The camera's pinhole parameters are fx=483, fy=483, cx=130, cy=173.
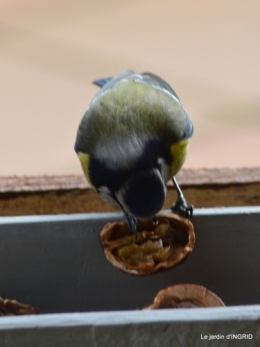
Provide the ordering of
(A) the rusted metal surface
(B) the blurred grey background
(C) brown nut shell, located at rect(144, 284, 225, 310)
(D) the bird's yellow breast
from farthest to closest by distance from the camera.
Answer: (B) the blurred grey background, (A) the rusted metal surface, (D) the bird's yellow breast, (C) brown nut shell, located at rect(144, 284, 225, 310)

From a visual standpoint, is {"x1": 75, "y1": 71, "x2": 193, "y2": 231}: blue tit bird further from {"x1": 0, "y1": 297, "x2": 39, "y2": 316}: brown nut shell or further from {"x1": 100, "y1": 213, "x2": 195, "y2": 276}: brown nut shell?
{"x1": 0, "y1": 297, "x2": 39, "y2": 316}: brown nut shell

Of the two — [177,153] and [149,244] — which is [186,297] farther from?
[177,153]

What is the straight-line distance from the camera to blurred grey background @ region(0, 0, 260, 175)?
1723mm

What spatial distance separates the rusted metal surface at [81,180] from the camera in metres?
1.16

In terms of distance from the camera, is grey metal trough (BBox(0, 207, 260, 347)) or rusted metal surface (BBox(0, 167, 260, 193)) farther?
rusted metal surface (BBox(0, 167, 260, 193))

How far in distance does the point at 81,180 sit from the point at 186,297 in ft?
1.57

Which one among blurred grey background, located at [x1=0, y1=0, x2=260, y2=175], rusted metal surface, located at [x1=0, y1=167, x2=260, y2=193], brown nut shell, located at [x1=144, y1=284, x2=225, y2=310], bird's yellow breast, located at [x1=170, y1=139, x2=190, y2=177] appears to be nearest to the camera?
brown nut shell, located at [x1=144, y1=284, x2=225, y2=310]

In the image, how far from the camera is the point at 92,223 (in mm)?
869

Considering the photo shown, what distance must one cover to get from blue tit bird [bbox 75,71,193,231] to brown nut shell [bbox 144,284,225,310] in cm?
13

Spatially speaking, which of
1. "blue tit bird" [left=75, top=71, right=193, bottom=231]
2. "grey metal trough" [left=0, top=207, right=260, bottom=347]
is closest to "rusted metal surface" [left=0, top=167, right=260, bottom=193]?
"blue tit bird" [left=75, top=71, right=193, bottom=231]

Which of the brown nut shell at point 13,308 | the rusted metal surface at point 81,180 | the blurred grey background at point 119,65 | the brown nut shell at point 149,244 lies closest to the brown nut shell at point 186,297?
the brown nut shell at point 149,244

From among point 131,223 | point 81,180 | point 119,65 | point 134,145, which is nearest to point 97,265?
point 131,223

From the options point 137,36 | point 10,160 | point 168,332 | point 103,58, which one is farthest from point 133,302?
point 137,36

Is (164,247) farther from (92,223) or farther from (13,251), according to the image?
(13,251)
